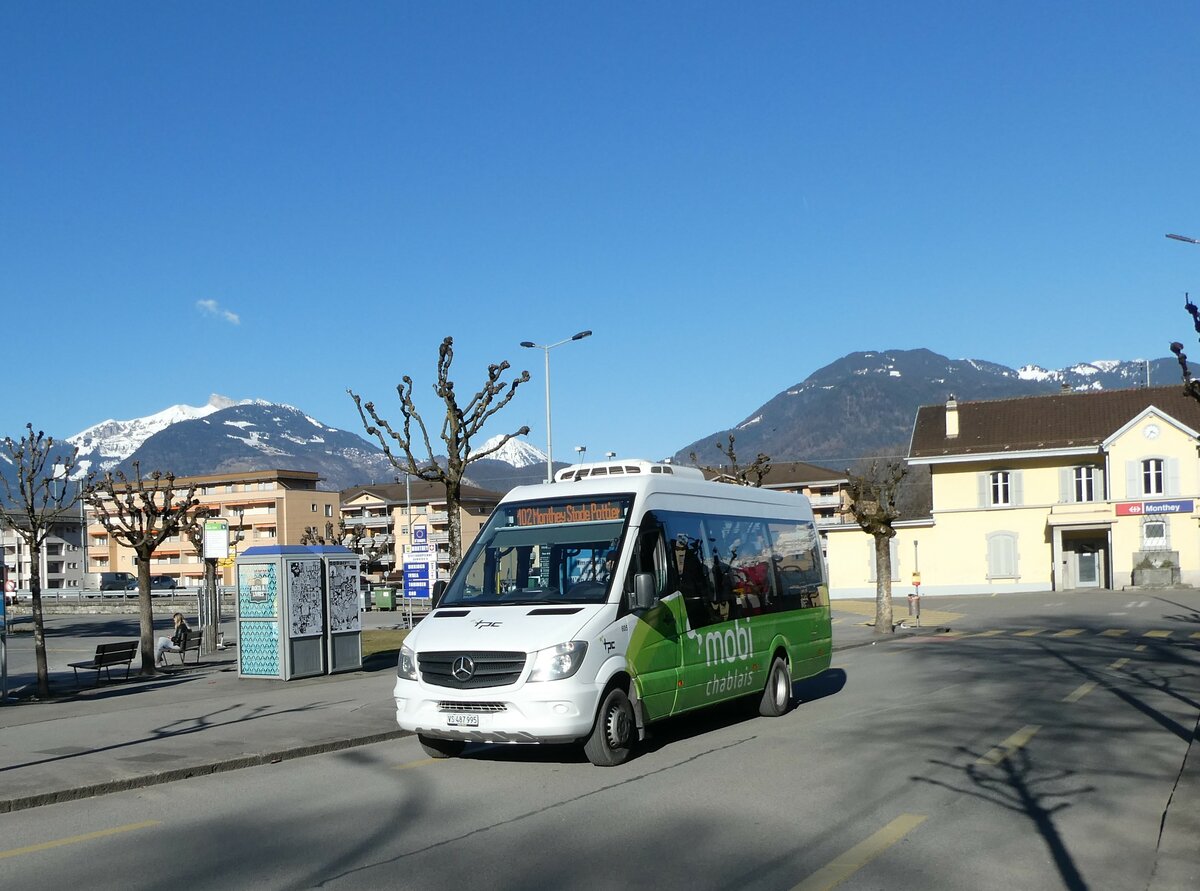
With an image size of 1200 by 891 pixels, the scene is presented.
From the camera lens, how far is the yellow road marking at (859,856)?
7172 millimetres

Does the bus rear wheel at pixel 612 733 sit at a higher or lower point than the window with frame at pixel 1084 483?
lower

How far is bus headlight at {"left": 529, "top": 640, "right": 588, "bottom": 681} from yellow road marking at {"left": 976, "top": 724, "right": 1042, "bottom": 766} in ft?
12.9

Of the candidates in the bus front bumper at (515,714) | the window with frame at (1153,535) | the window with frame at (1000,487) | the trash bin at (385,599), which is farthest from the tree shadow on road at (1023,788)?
the trash bin at (385,599)

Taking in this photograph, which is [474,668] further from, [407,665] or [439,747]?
[439,747]

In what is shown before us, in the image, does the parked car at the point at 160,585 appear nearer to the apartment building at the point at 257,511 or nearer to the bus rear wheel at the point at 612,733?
the apartment building at the point at 257,511

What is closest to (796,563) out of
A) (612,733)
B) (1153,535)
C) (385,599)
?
(612,733)

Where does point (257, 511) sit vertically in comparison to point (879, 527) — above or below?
above

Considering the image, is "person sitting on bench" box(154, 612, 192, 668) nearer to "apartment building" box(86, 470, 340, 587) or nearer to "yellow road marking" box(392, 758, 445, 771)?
"yellow road marking" box(392, 758, 445, 771)

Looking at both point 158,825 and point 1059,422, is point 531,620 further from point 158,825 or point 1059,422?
point 1059,422

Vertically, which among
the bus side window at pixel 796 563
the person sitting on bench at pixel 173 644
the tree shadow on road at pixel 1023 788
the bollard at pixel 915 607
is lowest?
the bollard at pixel 915 607

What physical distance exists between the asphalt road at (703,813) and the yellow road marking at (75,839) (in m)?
0.03

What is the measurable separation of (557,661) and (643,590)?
47.7 inches

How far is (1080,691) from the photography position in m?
17.5

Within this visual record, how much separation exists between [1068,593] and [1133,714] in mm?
44440
